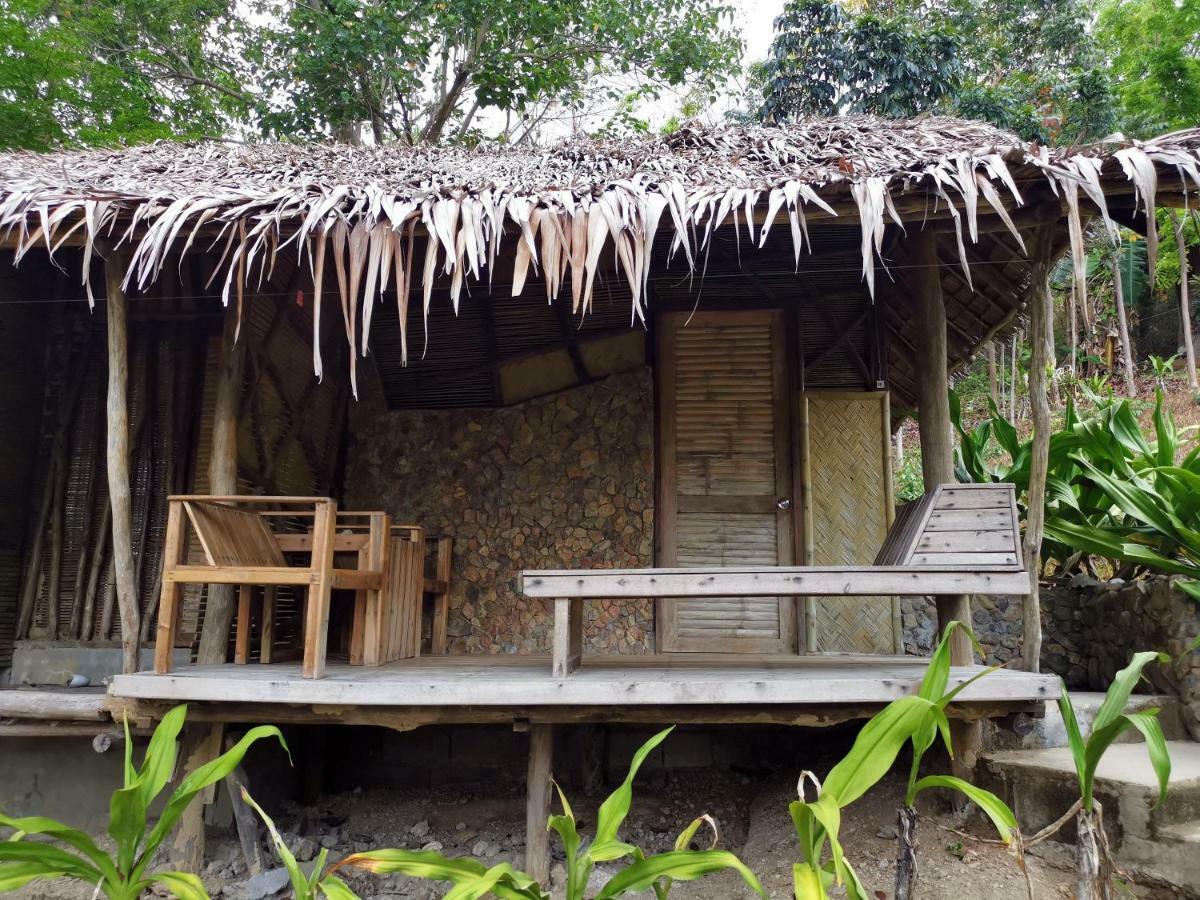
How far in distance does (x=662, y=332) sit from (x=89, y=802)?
12.7ft

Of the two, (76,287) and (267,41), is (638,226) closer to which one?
(76,287)

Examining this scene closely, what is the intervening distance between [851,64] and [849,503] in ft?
24.1

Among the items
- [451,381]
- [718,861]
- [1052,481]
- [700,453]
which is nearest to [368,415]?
[451,381]

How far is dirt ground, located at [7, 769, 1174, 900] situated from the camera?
285 centimetres

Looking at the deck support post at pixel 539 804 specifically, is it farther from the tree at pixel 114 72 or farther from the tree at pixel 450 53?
the tree at pixel 450 53

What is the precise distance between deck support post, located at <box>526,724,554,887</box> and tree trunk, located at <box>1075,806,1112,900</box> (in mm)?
1847

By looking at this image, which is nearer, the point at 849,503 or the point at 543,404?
the point at 849,503

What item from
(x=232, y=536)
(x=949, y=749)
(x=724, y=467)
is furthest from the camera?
(x=724, y=467)

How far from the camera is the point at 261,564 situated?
346 centimetres

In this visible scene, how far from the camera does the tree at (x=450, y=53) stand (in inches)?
314

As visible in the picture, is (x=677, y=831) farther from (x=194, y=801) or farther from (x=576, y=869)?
(x=194, y=801)

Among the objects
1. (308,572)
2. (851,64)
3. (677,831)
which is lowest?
(677,831)

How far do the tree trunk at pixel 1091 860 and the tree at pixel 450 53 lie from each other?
27.7 ft

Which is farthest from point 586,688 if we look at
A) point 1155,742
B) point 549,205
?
point 549,205
